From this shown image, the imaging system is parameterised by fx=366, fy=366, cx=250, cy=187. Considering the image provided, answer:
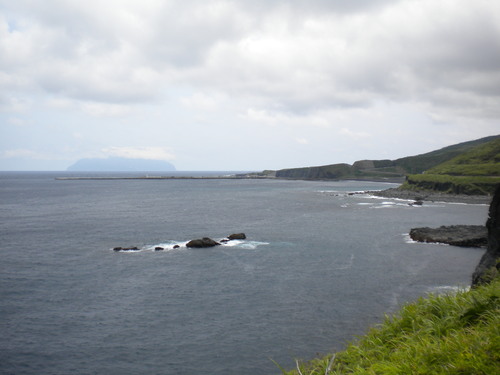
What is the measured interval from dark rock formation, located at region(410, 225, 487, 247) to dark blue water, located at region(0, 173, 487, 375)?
10.1ft

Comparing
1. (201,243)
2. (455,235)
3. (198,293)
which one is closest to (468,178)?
(455,235)

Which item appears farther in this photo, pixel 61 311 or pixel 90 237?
pixel 90 237

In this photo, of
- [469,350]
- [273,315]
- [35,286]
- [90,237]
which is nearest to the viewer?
[469,350]

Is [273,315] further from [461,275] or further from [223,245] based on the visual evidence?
[223,245]

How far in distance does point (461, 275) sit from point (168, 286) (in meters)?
31.8

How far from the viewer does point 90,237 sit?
64.1 meters

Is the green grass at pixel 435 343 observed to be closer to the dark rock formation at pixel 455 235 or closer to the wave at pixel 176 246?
the wave at pixel 176 246

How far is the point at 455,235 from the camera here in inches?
2378

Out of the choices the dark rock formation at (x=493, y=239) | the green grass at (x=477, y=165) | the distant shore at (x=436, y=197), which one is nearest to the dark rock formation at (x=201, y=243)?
the dark rock formation at (x=493, y=239)

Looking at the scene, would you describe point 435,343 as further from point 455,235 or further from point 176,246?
point 455,235

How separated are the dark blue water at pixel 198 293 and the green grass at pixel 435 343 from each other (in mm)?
12725

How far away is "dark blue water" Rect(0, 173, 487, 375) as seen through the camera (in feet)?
80.6

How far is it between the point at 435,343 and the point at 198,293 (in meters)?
29.1

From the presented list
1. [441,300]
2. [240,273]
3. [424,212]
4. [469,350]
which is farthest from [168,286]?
[424,212]
